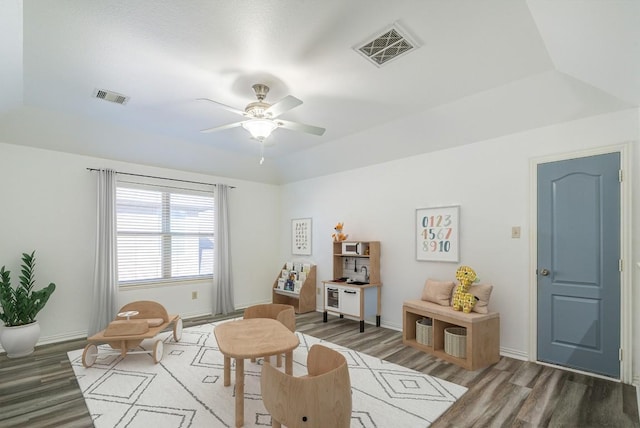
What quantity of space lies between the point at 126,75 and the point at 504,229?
13.6ft

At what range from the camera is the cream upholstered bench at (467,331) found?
10.5 ft

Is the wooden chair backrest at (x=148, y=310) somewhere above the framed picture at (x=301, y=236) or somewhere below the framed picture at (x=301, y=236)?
below

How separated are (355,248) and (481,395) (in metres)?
2.53

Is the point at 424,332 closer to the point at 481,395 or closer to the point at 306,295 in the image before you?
the point at 481,395

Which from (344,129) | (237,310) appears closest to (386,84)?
(344,129)

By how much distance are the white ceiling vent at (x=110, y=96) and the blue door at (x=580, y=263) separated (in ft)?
14.6

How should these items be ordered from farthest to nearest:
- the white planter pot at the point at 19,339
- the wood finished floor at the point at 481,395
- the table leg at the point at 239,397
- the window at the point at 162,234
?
the window at the point at 162,234 → the white planter pot at the point at 19,339 → the wood finished floor at the point at 481,395 → the table leg at the point at 239,397

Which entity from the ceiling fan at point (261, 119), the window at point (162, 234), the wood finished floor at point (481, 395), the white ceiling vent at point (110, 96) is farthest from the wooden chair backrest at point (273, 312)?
the white ceiling vent at point (110, 96)

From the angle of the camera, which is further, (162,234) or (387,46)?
(162,234)

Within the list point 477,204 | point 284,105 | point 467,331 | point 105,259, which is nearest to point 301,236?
point 105,259

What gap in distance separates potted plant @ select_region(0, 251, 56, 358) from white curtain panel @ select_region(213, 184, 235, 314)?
7.57 feet

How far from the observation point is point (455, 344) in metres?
3.39

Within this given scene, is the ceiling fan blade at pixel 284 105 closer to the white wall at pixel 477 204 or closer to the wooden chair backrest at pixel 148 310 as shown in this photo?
→ the white wall at pixel 477 204

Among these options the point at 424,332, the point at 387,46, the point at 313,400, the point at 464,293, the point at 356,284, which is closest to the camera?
the point at 313,400
